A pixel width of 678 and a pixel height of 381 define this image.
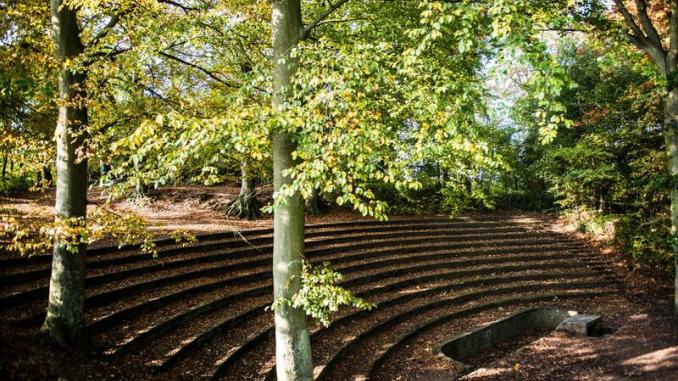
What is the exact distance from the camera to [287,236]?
573 centimetres

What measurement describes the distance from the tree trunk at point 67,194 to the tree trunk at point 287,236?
9.10 feet

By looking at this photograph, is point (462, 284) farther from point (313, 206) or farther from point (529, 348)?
point (313, 206)

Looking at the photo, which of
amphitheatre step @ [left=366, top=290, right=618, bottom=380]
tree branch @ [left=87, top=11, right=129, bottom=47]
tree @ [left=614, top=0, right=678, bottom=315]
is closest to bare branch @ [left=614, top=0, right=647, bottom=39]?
tree @ [left=614, top=0, right=678, bottom=315]

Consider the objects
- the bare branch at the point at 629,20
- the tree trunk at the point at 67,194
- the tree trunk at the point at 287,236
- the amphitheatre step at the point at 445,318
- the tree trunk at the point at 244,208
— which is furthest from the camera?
the tree trunk at the point at 244,208

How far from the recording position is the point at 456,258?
14.4 metres

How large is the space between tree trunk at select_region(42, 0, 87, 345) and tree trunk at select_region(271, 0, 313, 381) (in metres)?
2.77

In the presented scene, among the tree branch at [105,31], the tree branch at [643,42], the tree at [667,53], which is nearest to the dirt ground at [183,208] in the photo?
the tree branch at [105,31]

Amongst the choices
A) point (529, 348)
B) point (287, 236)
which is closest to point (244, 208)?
point (287, 236)

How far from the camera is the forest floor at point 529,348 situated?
537cm

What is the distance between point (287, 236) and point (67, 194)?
10.5 ft

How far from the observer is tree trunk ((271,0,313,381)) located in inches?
222

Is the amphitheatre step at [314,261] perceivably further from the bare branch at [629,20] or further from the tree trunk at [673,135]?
the bare branch at [629,20]

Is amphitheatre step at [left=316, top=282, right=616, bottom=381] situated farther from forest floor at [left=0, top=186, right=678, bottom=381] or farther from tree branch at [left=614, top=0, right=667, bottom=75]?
tree branch at [left=614, top=0, right=667, bottom=75]

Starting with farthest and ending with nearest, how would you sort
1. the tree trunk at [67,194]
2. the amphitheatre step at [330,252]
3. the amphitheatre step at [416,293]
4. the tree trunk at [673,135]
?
the tree trunk at [673,135]
the amphitheatre step at [330,252]
the amphitheatre step at [416,293]
the tree trunk at [67,194]
